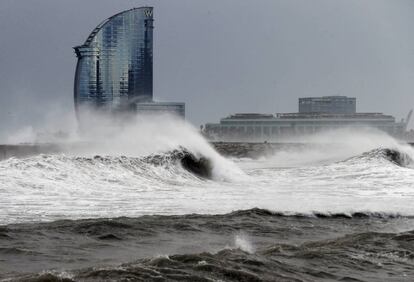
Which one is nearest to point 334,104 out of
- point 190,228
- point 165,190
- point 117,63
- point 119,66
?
point 119,66

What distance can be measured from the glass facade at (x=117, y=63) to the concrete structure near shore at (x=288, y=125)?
68.7 feet

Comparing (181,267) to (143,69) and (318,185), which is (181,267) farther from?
(143,69)

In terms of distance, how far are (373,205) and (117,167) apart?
10.5 metres

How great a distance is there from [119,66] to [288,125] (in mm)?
36650

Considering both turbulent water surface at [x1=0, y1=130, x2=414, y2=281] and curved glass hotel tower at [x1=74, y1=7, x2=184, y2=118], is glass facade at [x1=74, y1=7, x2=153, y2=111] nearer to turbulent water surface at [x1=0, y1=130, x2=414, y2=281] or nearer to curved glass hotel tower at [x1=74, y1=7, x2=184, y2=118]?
A: curved glass hotel tower at [x1=74, y1=7, x2=184, y2=118]

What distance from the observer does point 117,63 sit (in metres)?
104

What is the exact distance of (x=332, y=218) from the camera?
12.8 m

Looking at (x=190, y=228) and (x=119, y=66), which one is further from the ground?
(x=119, y=66)

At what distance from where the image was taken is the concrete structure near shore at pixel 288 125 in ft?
410

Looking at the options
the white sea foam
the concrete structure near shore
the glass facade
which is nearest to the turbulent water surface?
the white sea foam

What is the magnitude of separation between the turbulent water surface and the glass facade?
78.2 meters

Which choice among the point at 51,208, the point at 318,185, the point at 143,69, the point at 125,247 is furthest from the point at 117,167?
the point at 143,69

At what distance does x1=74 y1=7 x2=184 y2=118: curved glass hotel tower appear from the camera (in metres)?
98.8

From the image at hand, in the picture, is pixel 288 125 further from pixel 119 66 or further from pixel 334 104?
pixel 334 104
